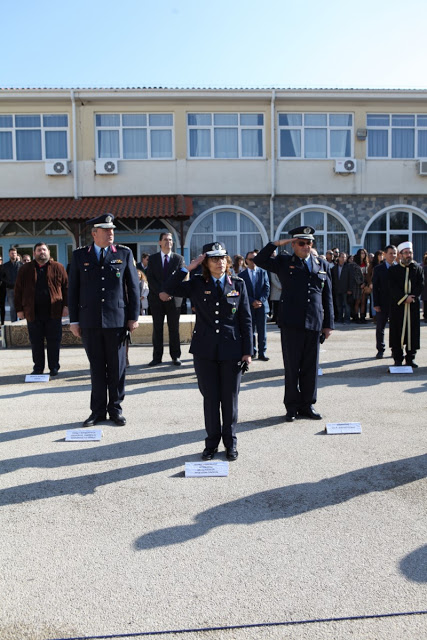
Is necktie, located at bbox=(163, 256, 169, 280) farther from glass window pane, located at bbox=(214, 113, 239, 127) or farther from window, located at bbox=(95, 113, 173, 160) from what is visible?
glass window pane, located at bbox=(214, 113, 239, 127)

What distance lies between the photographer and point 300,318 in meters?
6.73

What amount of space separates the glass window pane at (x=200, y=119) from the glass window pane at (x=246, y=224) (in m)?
3.48

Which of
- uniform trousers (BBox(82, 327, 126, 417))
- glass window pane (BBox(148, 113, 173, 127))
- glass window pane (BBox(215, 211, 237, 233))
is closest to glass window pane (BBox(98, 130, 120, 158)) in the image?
glass window pane (BBox(148, 113, 173, 127))

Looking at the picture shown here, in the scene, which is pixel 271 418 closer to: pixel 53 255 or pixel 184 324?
pixel 184 324

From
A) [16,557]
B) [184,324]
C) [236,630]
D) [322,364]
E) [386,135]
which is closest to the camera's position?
[236,630]

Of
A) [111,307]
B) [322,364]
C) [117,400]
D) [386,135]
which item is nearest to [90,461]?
[117,400]

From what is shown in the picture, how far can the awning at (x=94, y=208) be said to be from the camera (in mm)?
19797

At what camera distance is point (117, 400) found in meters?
6.75

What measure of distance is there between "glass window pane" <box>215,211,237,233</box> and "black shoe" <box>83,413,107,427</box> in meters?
15.8

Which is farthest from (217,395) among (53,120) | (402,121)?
(402,121)

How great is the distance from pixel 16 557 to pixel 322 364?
24.4 ft

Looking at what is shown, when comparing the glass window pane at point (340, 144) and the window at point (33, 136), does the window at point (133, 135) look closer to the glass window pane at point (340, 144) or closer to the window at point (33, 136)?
the window at point (33, 136)

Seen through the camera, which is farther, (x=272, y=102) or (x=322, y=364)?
(x=272, y=102)

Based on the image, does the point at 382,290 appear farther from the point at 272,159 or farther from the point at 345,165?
the point at 345,165
